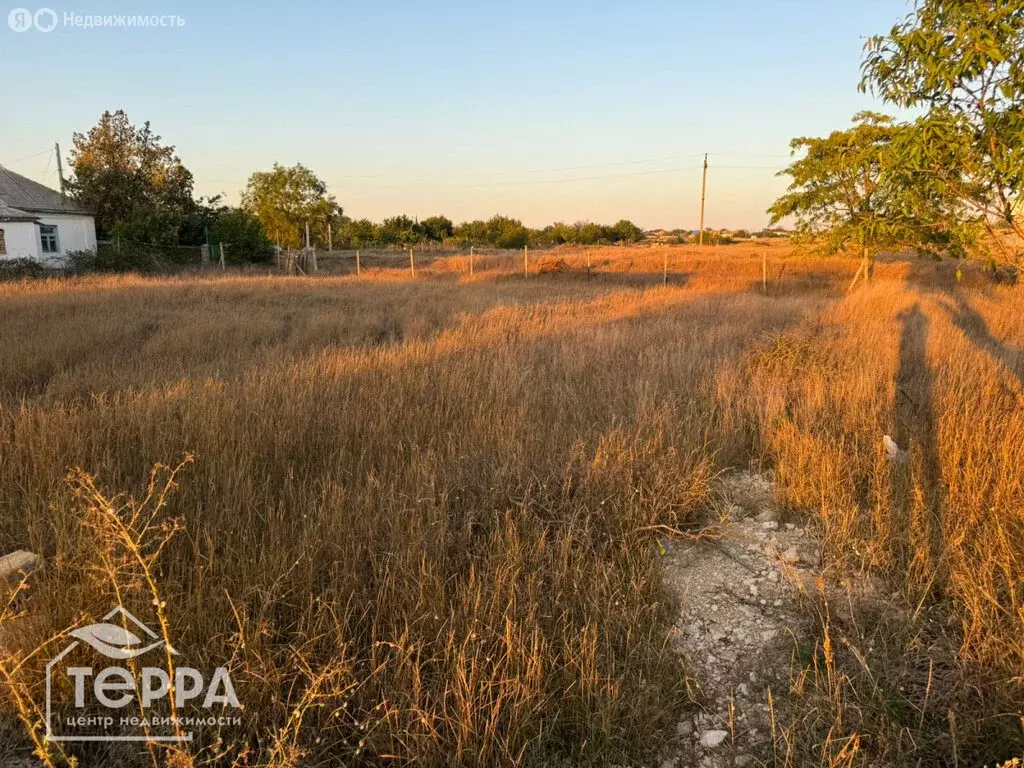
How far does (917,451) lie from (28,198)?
37.4 metres

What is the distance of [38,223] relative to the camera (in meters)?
26.7

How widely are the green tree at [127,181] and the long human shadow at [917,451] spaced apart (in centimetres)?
3238

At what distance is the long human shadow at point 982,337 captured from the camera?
6.74 meters

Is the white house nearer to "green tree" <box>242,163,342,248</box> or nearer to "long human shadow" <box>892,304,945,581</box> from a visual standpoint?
"green tree" <box>242,163,342,248</box>

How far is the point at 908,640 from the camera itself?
7.75 feet

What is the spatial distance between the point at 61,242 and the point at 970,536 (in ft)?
119

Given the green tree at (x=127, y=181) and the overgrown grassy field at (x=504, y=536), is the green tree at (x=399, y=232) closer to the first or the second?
the green tree at (x=127, y=181)

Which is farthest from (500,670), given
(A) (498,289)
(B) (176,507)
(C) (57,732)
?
(A) (498,289)

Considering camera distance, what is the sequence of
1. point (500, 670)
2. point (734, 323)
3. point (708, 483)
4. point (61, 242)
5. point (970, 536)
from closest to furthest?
point (500, 670) < point (970, 536) < point (708, 483) < point (734, 323) < point (61, 242)

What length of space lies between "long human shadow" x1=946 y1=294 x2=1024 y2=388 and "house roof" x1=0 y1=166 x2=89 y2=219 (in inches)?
1343

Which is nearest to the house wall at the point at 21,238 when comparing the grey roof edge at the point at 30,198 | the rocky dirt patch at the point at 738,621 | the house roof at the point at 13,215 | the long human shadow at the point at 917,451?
the house roof at the point at 13,215

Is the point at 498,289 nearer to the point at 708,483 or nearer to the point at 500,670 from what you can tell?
the point at 708,483

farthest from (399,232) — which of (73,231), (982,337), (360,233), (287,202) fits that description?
(982,337)
